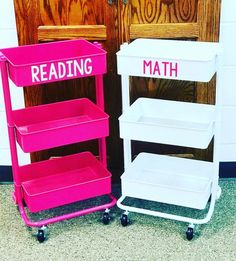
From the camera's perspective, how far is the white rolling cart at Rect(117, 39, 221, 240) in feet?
7.61

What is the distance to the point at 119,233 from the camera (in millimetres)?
2574

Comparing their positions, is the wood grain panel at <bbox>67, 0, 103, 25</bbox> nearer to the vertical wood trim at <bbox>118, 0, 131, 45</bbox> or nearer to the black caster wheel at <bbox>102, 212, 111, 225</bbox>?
the vertical wood trim at <bbox>118, 0, 131, 45</bbox>

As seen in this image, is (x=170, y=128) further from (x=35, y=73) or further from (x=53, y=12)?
(x=53, y=12)

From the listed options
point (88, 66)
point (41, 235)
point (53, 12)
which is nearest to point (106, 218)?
point (41, 235)

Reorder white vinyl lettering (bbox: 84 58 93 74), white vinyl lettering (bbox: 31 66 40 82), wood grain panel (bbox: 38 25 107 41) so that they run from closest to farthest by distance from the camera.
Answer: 1. white vinyl lettering (bbox: 31 66 40 82)
2. white vinyl lettering (bbox: 84 58 93 74)
3. wood grain panel (bbox: 38 25 107 41)

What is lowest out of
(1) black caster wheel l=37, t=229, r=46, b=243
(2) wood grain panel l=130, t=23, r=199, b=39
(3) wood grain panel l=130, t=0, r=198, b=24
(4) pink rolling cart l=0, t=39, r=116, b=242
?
(1) black caster wheel l=37, t=229, r=46, b=243

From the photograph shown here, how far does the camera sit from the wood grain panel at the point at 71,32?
267cm

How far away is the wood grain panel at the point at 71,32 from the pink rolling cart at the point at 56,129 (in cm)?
7

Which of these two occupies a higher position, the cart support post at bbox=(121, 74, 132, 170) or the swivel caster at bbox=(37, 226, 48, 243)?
the cart support post at bbox=(121, 74, 132, 170)

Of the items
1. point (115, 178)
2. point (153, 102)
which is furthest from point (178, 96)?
point (115, 178)

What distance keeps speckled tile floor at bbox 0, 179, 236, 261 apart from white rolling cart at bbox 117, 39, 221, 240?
0.08 meters

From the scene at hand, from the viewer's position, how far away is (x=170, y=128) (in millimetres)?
2410

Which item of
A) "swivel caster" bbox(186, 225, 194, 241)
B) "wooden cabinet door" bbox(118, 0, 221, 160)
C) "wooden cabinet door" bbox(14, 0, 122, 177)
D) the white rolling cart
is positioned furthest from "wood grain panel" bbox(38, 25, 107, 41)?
"swivel caster" bbox(186, 225, 194, 241)

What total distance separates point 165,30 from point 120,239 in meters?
1.08
